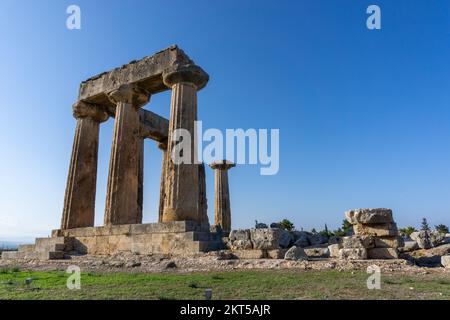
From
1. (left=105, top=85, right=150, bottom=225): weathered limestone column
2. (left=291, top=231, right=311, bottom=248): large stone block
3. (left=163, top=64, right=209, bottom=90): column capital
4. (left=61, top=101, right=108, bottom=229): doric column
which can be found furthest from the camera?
(left=61, top=101, right=108, bottom=229): doric column

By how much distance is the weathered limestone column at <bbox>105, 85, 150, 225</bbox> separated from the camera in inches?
625

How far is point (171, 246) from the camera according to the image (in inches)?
494

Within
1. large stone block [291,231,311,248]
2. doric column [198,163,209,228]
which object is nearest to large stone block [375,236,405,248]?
large stone block [291,231,311,248]

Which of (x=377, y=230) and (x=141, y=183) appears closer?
(x=377, y=230)

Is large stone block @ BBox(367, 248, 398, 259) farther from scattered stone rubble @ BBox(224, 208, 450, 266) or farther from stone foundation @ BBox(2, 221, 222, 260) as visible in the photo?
stone foundation @ BBox(2, 221, 222, 260)

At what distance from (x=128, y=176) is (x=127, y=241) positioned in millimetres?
3663

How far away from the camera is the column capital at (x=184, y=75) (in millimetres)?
14867

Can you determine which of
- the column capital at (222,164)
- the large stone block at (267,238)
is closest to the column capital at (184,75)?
the large stone block at (267,238)

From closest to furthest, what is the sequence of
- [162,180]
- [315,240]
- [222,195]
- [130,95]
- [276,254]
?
1. [276,254]
2. [315,240]
3. [130,95]
4. [162,180]
5. [222,195]

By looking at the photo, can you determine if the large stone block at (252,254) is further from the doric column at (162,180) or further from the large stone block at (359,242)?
the doric column at (162,180)

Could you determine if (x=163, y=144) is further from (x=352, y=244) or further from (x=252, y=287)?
(x=252, y=287)

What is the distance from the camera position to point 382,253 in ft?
32.8

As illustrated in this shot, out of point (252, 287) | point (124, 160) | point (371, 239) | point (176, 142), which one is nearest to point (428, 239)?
point (371, 239)

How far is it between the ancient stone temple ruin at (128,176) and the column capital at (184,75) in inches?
1.7
